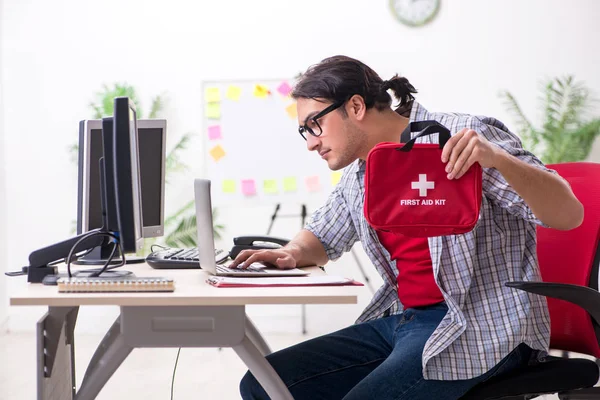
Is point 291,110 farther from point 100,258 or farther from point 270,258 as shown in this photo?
point 270,258

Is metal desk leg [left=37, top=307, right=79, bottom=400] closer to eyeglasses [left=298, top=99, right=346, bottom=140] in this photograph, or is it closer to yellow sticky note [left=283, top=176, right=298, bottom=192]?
eyeglasses [left=298, top=99, right=346, bottom=140]

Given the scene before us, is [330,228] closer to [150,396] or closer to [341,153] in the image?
[341,153]

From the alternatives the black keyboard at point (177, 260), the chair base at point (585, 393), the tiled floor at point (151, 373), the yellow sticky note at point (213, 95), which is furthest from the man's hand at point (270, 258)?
the yellow sticky note at point (213, 95)

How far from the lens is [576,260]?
171 cm

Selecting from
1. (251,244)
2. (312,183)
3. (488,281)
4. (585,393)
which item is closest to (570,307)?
(585,393)

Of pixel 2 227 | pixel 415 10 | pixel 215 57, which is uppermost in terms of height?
pixel 415 10

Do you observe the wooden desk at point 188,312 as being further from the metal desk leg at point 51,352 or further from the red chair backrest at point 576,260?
the red chair backrest at point 576,260

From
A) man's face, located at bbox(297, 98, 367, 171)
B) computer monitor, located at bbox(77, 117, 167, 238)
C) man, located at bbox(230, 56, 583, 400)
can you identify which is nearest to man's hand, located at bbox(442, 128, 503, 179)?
man, located at bbox(230, 56, 583, 400)

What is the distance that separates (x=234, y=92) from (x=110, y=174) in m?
2.97

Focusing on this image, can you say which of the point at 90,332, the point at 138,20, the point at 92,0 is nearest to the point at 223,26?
the point at 138,20

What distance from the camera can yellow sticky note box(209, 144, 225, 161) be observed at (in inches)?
179

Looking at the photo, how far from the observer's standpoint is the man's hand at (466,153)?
49.6 inches

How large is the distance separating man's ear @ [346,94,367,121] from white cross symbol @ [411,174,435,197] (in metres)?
0.51

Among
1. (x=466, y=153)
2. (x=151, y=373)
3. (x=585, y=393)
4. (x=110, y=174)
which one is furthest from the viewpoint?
(x=151, y=373)
